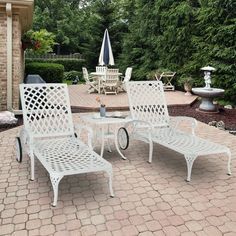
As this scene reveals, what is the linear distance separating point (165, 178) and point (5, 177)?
2.14m

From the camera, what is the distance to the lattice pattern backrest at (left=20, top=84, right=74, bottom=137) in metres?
4.65

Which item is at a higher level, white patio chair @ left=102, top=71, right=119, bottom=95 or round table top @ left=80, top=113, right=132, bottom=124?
white patio chair @ left=102, top=71, right=119, bottom=95

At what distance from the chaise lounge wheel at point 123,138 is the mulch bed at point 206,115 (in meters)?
2.78

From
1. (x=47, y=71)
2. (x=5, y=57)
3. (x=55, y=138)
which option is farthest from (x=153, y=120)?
(x=47, y=71)

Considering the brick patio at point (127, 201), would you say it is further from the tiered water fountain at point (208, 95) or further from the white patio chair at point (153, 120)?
the tiered water fountain at point (208, 95)

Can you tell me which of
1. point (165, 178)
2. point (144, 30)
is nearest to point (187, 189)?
point (165, 178)

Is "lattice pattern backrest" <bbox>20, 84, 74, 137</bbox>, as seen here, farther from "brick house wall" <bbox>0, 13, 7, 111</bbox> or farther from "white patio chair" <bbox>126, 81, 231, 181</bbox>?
"brick house wall" <bbox>0, 13, 7, 111</bbox>

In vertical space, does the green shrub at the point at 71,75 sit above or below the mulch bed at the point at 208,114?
above

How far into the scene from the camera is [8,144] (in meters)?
5.48

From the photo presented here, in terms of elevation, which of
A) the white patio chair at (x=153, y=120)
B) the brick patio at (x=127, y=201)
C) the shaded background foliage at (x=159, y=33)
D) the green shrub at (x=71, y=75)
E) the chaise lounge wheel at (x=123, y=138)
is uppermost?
the shaded background foliage at (x=159, y=33)

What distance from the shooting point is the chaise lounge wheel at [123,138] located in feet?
17.0

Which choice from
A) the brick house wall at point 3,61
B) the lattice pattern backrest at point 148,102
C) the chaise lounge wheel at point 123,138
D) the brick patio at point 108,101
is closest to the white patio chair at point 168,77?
the brick patio at point 108,101

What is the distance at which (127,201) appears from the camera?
3.50 metres

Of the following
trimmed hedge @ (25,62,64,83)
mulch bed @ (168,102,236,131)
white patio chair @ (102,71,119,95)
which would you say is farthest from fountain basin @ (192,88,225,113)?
trimmed hedge @ (25,62,64,83)
